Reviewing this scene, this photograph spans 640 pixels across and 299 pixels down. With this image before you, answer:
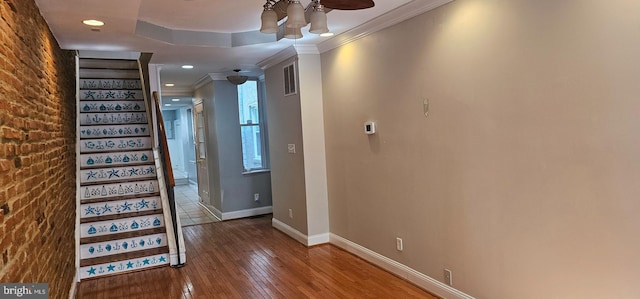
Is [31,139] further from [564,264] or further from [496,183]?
[564,264]

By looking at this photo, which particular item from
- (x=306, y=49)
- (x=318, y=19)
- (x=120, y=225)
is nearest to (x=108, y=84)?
(x=120, y=225)

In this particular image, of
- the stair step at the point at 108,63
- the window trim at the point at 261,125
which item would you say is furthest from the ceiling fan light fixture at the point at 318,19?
the stair step at the point at 108,63

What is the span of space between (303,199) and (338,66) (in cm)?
161

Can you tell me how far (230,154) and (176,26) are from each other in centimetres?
302

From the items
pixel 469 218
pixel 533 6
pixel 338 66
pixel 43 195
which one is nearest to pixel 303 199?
pixel 338 66

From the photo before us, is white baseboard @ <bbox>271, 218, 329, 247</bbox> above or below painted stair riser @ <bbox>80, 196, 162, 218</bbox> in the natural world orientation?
below

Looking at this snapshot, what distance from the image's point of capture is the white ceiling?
9.39 feet

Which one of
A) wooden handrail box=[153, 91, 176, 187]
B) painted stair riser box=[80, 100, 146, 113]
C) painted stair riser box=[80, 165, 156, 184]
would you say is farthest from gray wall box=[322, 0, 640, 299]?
painted stair riser box=[80, 100, 146, 113]

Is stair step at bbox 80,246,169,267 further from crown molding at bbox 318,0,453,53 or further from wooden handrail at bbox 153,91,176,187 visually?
crown molding at bbox 318,0,453,53

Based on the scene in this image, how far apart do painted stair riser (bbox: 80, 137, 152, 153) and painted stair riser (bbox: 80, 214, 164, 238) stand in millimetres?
1156

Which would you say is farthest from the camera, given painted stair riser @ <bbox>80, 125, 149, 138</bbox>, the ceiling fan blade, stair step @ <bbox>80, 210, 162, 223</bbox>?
painted stair riser @ <bbox>80, 125, 149, 138</bbox>

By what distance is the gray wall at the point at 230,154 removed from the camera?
6516 millimetres

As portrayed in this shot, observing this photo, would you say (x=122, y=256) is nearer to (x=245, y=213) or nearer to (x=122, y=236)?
(x=122, y=236)

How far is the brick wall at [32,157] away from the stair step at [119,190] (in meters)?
0.86
